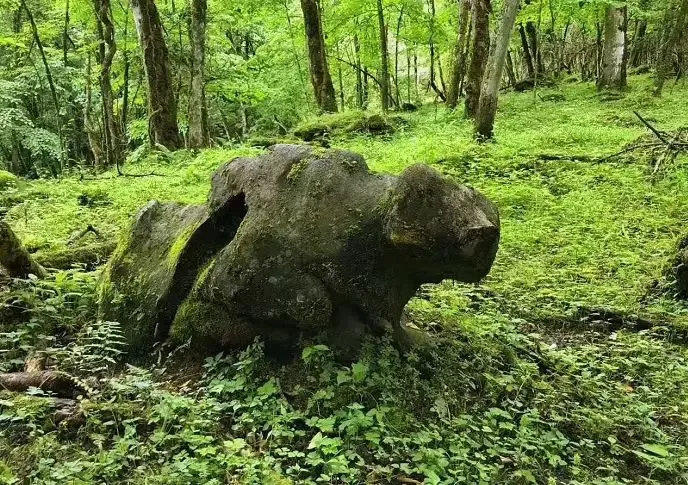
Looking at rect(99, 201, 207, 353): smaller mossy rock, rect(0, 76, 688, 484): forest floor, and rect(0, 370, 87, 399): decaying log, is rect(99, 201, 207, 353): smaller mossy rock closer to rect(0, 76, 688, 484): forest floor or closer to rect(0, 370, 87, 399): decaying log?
rect(0, 76, 688, 484): forest floor

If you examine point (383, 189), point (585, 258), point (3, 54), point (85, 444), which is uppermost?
point (3, 54)

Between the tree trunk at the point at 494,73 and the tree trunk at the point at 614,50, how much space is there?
10.2m

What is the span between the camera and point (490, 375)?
13.5 feet

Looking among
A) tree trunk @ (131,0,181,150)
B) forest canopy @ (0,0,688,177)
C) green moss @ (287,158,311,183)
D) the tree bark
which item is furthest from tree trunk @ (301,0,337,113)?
green moss @ (287,158,311,183)

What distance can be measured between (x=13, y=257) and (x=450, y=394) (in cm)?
378

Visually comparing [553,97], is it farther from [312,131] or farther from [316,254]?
[316,254]

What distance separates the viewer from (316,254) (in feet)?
12.2

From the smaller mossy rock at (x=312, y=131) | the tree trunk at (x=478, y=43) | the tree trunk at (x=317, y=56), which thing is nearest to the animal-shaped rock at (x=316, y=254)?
the smaller mossy rock at (x=312, y=131)

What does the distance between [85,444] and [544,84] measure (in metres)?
25.8

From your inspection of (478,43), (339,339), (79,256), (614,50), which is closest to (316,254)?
(339,339)

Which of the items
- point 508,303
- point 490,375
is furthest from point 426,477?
point 508,303

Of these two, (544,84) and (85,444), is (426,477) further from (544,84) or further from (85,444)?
(544,84)

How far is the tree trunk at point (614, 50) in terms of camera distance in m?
19.2

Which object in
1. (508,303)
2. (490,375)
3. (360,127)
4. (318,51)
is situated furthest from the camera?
(318,51)
